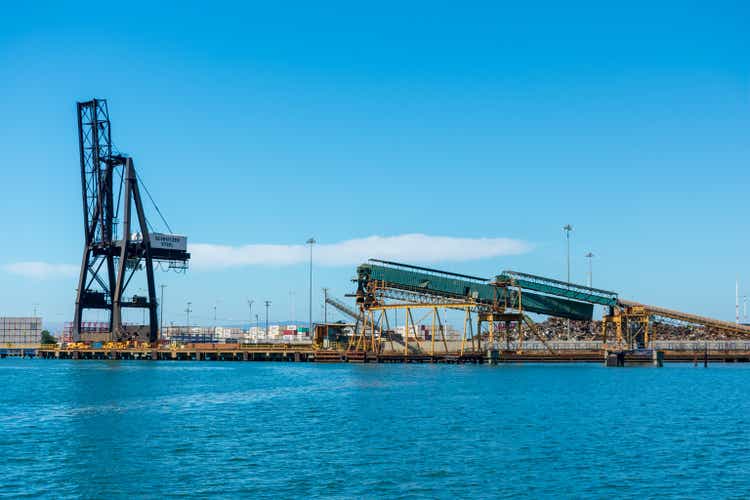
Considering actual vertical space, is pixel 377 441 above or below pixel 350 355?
above

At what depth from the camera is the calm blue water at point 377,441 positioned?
26922 mm

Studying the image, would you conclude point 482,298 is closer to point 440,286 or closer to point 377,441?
point 440,286

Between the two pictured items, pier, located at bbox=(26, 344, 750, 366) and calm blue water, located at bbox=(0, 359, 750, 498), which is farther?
pier, located at bbox=(26, 344, 750, 366)

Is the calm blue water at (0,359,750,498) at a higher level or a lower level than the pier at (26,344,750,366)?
higher

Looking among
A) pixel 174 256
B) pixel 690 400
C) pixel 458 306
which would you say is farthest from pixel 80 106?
pixel 690 400

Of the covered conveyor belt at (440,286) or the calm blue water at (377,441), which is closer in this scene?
the calm blue water at (377,441)

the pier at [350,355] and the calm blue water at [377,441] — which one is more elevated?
the calm blue water at [377,441]

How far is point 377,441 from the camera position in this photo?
3609 cm

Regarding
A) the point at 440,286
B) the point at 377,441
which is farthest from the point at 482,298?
the point at 377,441

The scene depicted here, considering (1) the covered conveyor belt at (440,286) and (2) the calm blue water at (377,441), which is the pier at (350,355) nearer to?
(1) the covered conveyor belt at (440,286)

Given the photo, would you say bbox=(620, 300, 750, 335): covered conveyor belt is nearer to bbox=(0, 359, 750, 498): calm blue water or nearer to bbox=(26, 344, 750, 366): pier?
bbox=(26, 344, 750, 366): pier

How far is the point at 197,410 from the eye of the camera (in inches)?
1922

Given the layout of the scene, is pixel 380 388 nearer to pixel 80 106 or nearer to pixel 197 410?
pixel 197 410

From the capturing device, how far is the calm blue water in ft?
88.3
